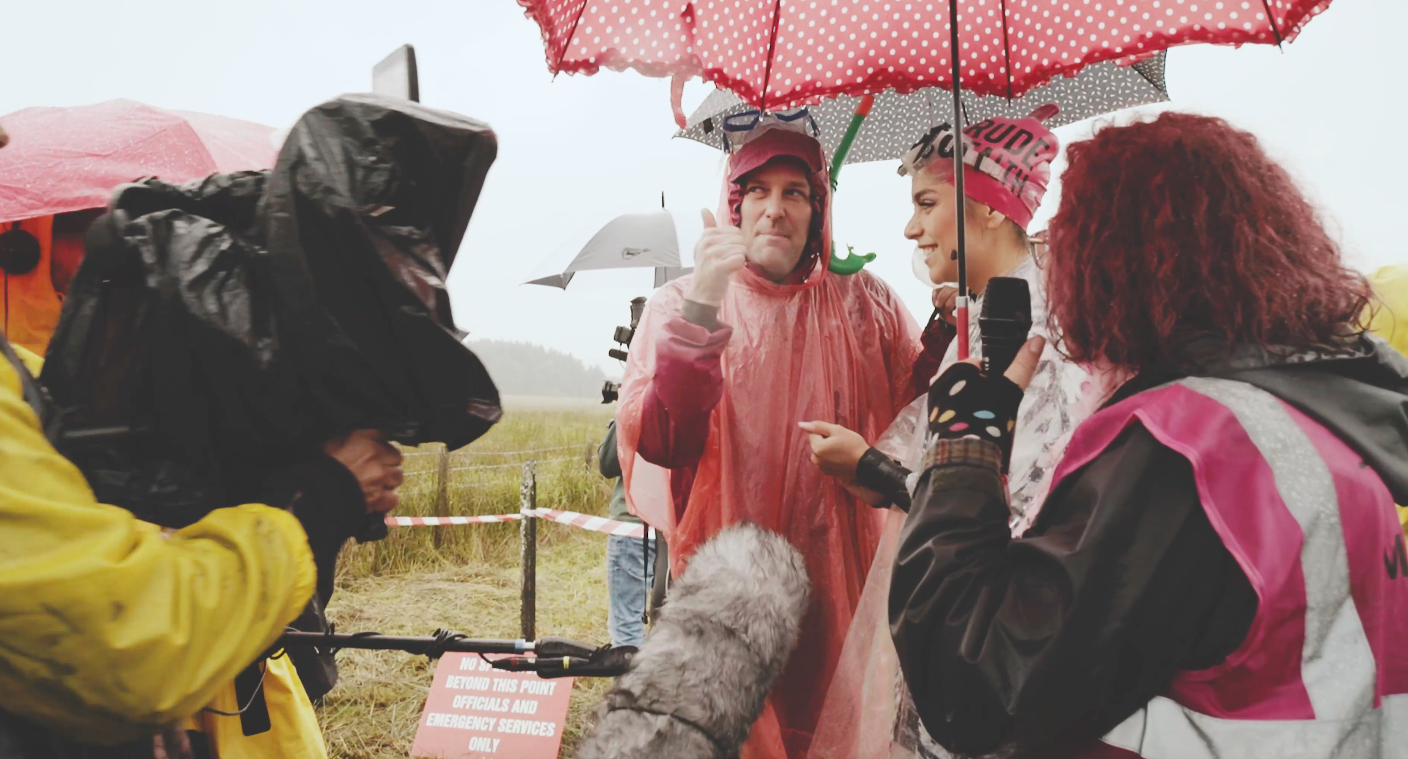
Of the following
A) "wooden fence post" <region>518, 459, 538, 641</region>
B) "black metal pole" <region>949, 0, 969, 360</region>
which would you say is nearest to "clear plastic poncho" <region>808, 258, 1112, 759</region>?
"black metal pole" <region>949, 0, 969, 360</region>

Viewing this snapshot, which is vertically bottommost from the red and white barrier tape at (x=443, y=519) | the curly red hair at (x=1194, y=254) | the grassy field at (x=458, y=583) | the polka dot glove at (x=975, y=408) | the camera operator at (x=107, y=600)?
the grassy field at (x=458, y=583)

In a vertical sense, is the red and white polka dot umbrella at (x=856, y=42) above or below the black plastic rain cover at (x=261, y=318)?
above

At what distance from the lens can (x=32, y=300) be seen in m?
1.96

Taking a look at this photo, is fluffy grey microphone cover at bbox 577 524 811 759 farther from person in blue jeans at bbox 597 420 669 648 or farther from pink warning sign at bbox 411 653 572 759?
person in blue jeans at bbox 597 420 669 648

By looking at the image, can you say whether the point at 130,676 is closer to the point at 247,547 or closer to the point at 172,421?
the point at 247,547

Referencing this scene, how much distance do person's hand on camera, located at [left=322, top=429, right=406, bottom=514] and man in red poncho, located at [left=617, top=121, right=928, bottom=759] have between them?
76 cm

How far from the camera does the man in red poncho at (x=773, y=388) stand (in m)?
1.88

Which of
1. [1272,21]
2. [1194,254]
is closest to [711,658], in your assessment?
[1194,254]

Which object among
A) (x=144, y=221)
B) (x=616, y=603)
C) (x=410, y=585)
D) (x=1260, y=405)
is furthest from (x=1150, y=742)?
(x=410, y=585)

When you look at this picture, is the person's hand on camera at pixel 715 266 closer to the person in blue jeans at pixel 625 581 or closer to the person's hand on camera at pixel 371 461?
the person's hand on camera at pixel 371 461

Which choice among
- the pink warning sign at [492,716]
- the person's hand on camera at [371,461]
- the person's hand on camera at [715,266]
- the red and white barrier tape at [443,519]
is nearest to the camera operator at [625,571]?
the pink warning sign at [492,716]

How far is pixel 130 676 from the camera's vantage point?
873 mm

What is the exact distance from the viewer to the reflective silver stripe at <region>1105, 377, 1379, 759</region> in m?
0.95

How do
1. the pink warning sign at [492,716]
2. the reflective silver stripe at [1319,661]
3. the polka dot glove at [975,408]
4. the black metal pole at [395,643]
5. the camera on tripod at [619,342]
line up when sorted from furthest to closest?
the camera on tripod at [619,342]
the pink warning sign at [492,716]
the black metal pole at [395,643]
the polka dot glove at [975,408]
the reflective silver stripe at [1319,661]
